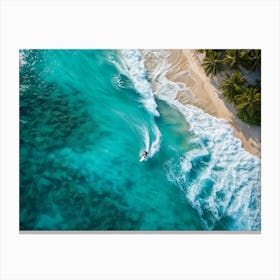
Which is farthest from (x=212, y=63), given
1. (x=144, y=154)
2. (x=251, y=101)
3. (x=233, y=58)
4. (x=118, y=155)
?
(x=118, y=155)

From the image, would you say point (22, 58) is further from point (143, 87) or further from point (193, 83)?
point (193, 83)

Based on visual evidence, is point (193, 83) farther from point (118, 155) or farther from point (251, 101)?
point (118, 155)

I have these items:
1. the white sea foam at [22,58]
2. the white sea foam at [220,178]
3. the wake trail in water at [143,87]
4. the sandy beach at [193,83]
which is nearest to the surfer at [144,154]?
the wake trail in water at [143,87]

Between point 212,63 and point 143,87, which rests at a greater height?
point 212,63

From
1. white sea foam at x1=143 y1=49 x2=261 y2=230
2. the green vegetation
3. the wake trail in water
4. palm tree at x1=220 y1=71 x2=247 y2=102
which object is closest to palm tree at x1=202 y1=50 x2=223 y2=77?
the green vegetation

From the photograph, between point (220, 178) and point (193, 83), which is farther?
point (193, 83)

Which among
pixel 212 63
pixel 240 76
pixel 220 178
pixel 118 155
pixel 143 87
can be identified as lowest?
pixel 220 178

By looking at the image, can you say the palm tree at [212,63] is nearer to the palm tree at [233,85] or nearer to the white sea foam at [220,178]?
the palm tree at [233,85]
